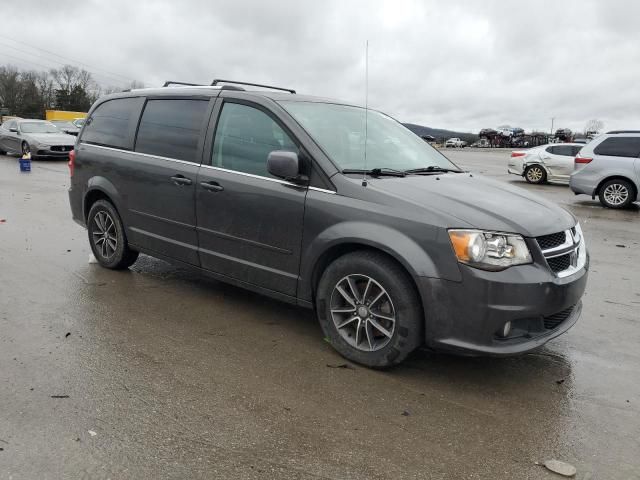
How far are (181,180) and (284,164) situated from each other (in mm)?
1317

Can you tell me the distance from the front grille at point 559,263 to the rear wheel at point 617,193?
10587 mm

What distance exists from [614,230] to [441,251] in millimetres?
7956

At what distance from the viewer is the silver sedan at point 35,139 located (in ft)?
65.7

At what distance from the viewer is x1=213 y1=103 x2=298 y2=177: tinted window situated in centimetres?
428

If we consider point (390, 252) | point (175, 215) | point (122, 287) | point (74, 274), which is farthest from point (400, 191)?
point (74, 274)

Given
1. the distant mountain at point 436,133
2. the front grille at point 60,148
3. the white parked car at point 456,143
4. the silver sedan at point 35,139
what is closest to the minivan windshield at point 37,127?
the silver sedan at point 35,139

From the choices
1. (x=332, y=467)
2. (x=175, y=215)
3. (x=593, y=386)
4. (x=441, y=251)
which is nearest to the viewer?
(x=332, y=467)

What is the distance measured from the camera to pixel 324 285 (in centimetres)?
392

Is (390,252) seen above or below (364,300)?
above

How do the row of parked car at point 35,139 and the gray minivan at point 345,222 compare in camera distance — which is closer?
the gray minivan at point 345,222

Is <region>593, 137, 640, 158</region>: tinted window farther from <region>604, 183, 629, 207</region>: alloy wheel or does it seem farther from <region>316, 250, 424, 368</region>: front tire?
<region>316, 250, 424, 368</region>: front tire

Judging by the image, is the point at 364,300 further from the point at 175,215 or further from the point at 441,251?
the point at 175,215

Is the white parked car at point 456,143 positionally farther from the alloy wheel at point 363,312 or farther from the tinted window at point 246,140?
the alloy wheel at point 363,312

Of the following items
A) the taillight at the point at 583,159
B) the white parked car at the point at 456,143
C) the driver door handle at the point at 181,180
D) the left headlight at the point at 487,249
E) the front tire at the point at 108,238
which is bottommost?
the front tire at the point at 108,238
